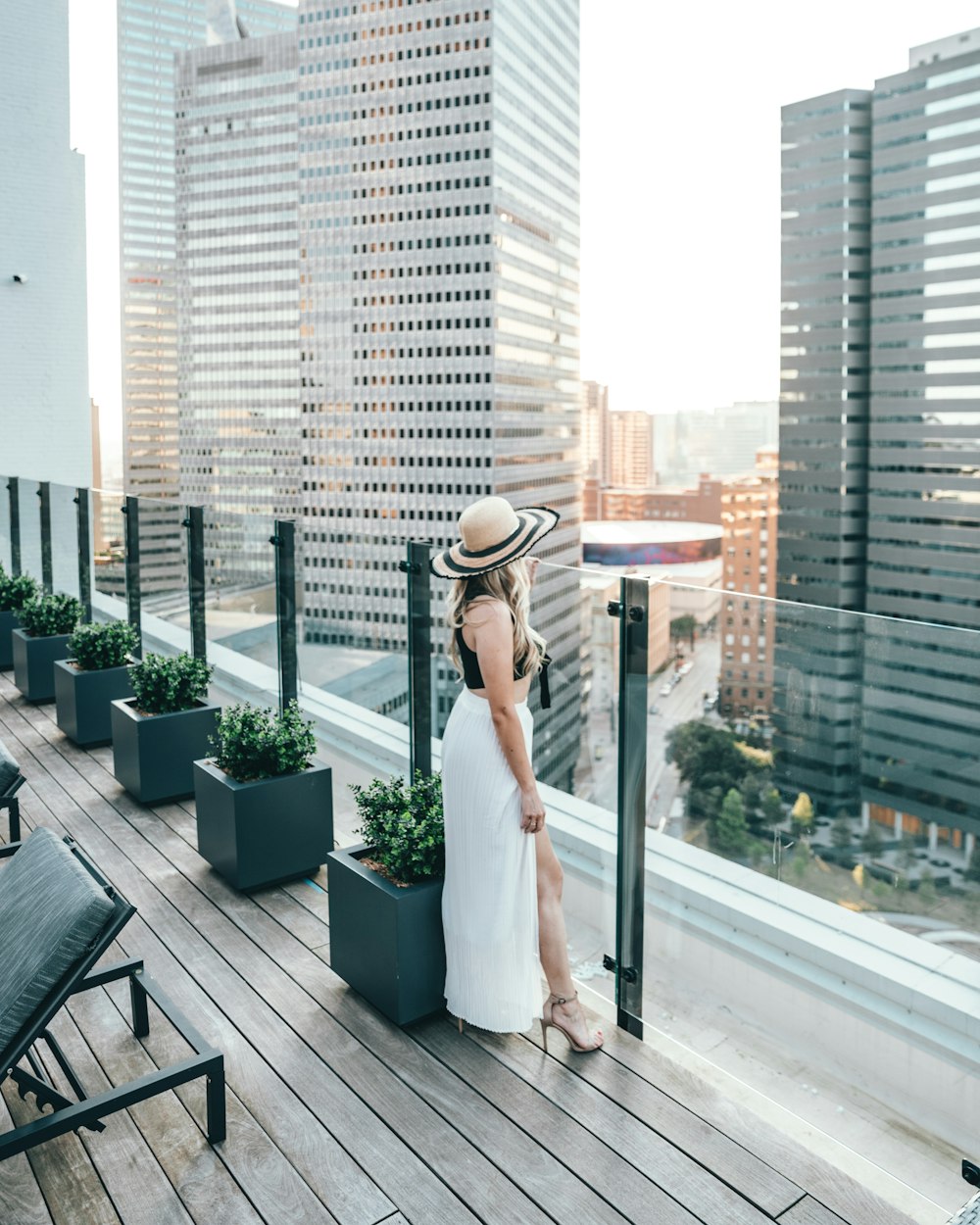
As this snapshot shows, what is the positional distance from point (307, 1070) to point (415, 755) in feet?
4.79

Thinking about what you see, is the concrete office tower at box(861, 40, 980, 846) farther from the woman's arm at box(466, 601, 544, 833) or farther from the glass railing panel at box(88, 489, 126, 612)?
the woman's arm at box(466, 601, 544, 833)

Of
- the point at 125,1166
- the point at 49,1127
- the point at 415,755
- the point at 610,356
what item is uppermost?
the point at 610,356

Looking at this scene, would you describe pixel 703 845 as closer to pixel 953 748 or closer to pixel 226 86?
pixel 953 748

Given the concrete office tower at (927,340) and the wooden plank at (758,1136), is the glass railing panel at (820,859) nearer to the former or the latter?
the wooden plank at (758,1136)

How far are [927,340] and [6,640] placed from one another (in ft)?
370

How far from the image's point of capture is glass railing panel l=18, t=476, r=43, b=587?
7.76 meters

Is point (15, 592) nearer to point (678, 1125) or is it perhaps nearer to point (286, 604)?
point (286, 604)

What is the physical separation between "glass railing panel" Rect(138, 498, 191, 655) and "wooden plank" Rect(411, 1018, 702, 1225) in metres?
3.39

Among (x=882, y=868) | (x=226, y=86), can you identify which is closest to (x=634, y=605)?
(x=882, y=868)

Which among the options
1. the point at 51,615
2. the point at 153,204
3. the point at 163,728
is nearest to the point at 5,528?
the point at 51,615

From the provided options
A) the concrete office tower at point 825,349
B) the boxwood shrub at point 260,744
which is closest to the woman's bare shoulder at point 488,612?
the boxwood shrub at point 260,744

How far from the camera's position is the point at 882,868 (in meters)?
2.31

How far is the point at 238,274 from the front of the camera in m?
131

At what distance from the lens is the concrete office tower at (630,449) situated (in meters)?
149
